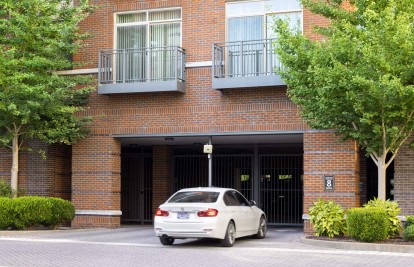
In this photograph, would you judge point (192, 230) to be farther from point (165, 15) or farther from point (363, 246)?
point (165, 15)

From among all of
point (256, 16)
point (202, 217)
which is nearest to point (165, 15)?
point (256, 16)

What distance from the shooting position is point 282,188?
85.7ft

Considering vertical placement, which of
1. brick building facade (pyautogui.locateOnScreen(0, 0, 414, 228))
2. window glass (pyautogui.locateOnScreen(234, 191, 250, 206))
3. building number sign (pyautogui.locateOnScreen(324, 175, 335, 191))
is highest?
brick building facade (pyautogui.locateOnScreen(0, 0, 414, 228))

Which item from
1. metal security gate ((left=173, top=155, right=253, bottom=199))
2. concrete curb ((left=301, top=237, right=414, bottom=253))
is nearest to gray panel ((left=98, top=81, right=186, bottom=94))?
metal security gate ((left=173, top=155, right=253, bottom=199))

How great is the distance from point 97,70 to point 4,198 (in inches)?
210

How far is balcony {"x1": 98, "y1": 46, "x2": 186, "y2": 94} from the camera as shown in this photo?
875 inches

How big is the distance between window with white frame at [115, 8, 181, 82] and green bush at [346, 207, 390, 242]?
27.0 feet

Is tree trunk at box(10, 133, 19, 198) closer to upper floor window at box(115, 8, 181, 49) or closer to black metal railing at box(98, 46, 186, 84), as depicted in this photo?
black metal railing at box(98, 46, 186, 84)

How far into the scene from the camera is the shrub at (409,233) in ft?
55.1

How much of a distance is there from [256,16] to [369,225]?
824cm

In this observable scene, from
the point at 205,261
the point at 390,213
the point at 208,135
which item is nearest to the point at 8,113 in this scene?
the point at 208,135

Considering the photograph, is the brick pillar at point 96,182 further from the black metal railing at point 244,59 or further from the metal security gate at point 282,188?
the metal security gate at point 282,188

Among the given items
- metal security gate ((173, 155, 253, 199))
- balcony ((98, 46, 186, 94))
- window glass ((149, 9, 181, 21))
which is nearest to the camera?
balcony ((98, 46, 186, 94))

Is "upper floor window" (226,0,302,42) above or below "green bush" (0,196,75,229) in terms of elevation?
above
